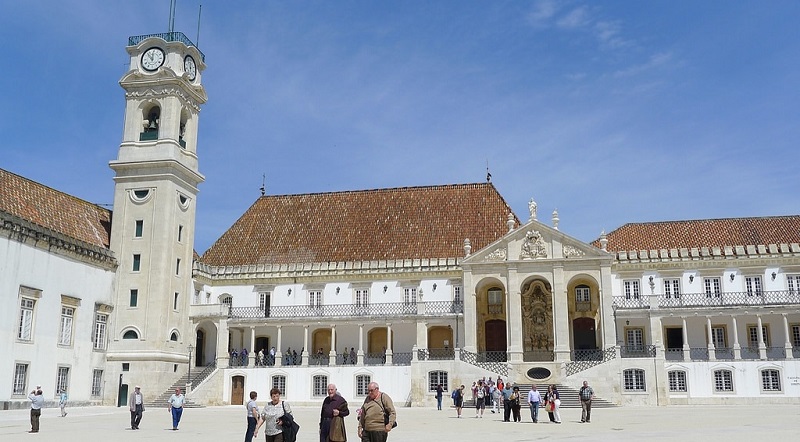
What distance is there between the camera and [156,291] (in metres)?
38.6

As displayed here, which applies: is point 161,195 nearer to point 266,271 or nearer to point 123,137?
point 123,137

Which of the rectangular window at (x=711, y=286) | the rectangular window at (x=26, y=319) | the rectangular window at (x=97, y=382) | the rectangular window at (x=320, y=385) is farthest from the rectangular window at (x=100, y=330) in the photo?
the rectangular window at (x=711, y=286)

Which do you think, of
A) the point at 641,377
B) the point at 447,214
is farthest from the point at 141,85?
the point at 641,377

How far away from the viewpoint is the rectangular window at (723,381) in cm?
3669

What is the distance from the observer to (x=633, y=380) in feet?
117

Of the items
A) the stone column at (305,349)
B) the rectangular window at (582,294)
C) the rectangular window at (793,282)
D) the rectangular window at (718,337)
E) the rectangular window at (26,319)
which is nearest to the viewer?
the rectangular window at (26,319)

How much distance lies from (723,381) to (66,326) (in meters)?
30.9

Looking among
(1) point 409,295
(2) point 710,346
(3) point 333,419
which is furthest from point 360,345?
(3) point 333,419

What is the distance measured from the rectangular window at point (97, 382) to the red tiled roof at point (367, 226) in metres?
11.0

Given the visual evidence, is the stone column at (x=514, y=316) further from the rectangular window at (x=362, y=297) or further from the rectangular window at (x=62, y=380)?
the rectangular window at (x=62, y=380)

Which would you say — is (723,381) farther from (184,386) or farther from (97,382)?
(97,382)

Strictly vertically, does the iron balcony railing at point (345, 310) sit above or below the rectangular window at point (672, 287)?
below

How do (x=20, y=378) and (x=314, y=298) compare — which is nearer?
(x=20, y=378)

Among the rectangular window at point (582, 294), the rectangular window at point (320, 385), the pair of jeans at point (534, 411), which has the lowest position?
the pair of jeans at point (534, 411)
